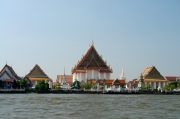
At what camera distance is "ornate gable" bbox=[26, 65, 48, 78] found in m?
93.2

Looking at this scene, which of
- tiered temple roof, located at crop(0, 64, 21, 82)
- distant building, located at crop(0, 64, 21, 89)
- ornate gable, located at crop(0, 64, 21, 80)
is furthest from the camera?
ornate gable, located at crop(0, 64, 21, 80)

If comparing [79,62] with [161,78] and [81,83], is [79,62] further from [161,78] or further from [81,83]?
[161,78]

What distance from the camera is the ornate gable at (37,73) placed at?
9319cm

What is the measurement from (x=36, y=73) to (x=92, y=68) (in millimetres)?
12490

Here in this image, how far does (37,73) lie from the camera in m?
93.8

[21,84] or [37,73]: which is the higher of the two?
[37,73]

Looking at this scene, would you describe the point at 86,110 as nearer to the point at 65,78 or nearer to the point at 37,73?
the point at 37,73

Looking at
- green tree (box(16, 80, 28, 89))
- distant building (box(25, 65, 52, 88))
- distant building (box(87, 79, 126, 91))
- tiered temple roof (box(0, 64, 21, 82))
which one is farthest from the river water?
distant building (box(25, 65, 52, 88))

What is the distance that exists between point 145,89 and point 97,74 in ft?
42.9

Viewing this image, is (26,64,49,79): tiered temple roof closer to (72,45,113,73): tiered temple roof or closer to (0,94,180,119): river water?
(72,45,113,73): tiered temple roof

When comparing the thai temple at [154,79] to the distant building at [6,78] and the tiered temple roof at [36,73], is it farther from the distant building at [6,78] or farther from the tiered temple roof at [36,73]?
the distant building at [6,78]

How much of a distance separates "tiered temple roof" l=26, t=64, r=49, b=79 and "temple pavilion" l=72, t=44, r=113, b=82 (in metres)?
7.40

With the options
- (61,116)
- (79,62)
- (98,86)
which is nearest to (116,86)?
(98,86)

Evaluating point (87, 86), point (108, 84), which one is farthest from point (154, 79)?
point (87, 86)
